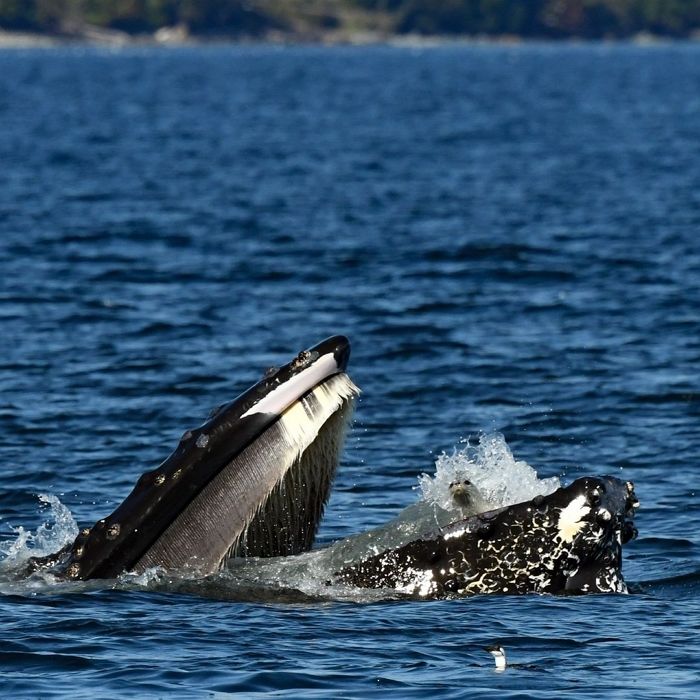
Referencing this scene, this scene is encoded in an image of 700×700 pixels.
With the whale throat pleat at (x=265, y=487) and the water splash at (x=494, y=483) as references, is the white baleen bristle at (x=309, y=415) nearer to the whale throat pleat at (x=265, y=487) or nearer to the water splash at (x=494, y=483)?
the whale throat pleat at (x=265, y=487)

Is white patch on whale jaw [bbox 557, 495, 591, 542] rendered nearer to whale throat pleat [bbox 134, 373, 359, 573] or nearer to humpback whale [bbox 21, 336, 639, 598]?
humpback whale [bbox 21, 336, 639, 598]

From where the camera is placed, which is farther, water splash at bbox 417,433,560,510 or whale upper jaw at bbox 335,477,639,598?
water splash at bbox 417,433,560,510

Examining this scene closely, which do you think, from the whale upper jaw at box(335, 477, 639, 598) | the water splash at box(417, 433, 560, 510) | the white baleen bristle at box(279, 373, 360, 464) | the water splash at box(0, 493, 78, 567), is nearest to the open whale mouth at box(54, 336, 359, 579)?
the white baleen bristle at box(279, 373, 360, 464)

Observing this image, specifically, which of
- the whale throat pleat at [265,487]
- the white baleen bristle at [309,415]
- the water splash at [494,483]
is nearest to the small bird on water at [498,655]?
the water splash at [494,483]

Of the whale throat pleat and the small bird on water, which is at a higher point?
the whale throat pleat

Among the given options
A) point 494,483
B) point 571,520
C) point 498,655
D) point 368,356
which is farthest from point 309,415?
point 368,356

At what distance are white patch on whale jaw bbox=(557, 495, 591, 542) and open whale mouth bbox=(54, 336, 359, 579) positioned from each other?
1.44 metres

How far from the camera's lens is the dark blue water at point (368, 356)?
10906mm

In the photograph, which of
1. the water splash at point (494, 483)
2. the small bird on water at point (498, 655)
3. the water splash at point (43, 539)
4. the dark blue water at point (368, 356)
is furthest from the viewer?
the water splash at point (43, 539)

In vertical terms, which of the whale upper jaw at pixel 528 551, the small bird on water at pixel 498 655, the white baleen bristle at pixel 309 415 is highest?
the white baleen bristle at pixel 309 415

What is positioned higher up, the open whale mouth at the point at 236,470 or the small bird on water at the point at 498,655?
the open whale mouth at the point at 236,470

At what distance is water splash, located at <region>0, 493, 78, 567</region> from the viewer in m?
12.9

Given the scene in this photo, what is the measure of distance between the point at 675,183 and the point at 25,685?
4115 cm

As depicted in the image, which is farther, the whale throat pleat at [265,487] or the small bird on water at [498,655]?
the whale throat pleat at [265,487]
